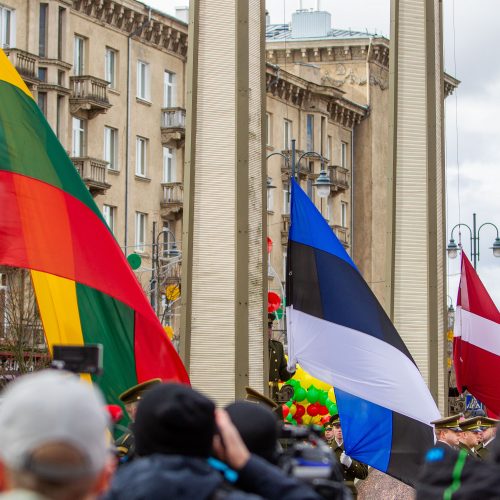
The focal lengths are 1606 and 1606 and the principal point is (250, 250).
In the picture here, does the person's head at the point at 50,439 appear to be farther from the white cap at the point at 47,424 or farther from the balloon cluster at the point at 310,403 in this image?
the balloon cluster at the point at 310,403

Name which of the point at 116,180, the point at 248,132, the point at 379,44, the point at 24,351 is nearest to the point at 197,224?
the point at 248,132

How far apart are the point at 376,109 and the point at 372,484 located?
154 ft

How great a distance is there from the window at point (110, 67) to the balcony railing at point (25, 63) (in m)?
4.37

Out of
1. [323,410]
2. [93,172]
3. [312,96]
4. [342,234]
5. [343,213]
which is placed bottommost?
[323,410]

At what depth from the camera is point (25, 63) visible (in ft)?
129

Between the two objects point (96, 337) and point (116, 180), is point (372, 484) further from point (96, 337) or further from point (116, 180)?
point (116, 180)

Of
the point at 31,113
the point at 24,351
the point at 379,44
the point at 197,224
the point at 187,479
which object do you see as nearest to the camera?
the point at 187,479

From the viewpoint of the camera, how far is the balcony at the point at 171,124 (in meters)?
47.2

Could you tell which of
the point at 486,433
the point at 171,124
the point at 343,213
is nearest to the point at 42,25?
the point at 171,124

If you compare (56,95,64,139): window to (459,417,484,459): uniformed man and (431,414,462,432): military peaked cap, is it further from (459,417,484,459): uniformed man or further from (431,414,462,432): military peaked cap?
(431,414,462,432): military peaked cap

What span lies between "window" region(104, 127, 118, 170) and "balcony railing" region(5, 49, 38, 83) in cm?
458

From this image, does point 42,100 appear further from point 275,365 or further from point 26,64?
point 275,365

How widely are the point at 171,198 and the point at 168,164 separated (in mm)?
1416

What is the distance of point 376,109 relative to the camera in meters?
61.5
